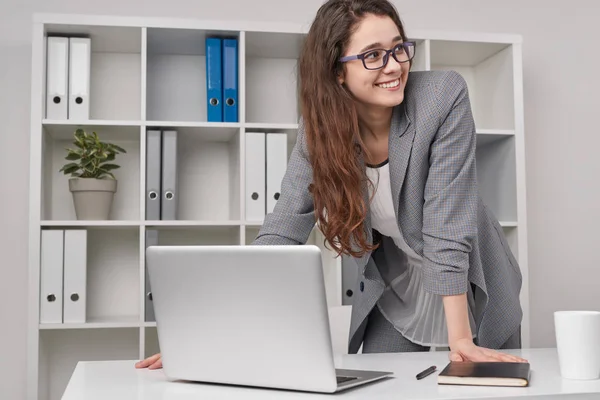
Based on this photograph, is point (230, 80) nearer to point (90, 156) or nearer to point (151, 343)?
point (90, 156)

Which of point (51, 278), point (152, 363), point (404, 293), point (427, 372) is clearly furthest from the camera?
point (51, 278)

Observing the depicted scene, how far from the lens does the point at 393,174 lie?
1571 mm

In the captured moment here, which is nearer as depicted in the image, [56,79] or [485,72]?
[56,79]

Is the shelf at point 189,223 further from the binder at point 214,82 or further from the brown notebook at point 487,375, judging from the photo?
the brown notebook at point 487,375

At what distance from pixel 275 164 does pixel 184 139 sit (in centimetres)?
42

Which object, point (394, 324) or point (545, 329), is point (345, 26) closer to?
point (394, 324)

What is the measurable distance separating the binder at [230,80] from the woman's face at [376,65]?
107 cm

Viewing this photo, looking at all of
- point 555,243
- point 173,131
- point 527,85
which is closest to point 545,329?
point 555,243

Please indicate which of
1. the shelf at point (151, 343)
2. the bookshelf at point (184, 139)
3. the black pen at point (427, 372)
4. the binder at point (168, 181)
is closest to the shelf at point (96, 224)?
the bookshelf at point (184, 139)

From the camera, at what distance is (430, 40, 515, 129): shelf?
2781 mm

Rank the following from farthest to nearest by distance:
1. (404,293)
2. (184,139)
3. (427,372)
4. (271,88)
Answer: (271,88) < (184,139) < (404,293) < (427,372)

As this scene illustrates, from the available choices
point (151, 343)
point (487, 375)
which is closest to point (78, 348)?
point (151, 343)

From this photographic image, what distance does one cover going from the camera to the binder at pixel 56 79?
250 centimetres

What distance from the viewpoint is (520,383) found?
104cm
